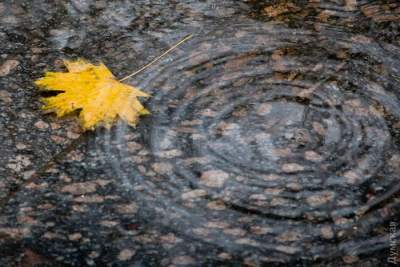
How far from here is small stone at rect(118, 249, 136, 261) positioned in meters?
1.85

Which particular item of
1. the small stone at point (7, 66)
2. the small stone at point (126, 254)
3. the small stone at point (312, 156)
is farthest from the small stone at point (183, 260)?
the small stone at point (7, 66)

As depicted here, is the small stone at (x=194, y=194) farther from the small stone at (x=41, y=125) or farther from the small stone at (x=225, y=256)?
the small stone at (x=41, y=125)

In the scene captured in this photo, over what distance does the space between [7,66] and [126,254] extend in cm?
120

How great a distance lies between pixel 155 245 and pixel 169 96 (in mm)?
786

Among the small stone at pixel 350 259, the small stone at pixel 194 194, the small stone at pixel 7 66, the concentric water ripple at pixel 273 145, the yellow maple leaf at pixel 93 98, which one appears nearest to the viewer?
the small stone at pixel 350 259

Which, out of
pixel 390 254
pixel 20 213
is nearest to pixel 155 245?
pixel 20 213

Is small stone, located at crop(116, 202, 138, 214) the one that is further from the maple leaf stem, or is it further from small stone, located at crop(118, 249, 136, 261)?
the maple leaf stem

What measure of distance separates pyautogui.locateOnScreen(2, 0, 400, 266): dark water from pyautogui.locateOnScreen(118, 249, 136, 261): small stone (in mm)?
18

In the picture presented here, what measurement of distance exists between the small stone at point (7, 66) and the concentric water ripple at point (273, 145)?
0.63 meters

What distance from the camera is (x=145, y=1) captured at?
3.10 meters

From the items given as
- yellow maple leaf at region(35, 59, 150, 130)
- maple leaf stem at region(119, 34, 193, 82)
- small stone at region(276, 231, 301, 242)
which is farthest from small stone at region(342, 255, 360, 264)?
maple leaf stem at region(119, 34, 193, 82)

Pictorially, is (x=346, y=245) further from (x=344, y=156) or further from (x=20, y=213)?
(x=20, y=213)

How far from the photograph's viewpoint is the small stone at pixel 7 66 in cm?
255

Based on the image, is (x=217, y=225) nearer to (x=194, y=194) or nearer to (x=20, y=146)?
(x=194, y=194)
